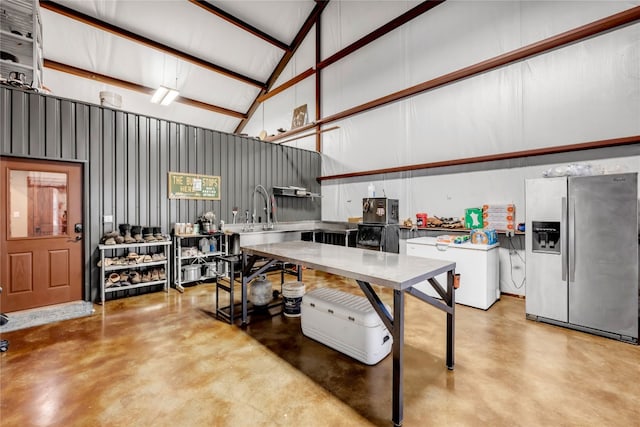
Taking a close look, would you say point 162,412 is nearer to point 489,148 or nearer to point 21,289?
point 21,289

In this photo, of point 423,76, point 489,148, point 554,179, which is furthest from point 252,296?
point 423,76

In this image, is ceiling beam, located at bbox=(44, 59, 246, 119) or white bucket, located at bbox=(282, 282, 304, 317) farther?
ceiling beam, located at bbox=(44, 59, 246, 119)

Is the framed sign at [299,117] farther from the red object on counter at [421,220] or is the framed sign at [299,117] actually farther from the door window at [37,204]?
the door window at [37,204]

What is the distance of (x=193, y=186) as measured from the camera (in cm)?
503

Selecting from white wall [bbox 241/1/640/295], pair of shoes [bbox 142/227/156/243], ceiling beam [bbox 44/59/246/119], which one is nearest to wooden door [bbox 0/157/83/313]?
pair of shoes [bbox 142/227/156/243]

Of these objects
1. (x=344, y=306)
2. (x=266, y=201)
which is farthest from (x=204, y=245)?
(x=344, y=306)

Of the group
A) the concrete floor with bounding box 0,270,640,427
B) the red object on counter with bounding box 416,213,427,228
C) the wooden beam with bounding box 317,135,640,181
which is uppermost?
the wooden beam with bounding box 317,135,640,181

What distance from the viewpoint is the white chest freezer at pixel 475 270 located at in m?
3.64

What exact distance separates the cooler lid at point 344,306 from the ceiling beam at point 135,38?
685cm

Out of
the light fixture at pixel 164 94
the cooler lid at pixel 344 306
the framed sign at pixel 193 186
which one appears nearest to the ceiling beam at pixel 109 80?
the light fixture at pixel 164 94

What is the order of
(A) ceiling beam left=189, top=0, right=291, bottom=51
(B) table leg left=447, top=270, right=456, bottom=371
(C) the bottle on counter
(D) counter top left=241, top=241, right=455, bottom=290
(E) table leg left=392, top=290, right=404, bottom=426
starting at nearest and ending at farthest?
(E) table leg left=392, top=290, right=404, bottom=426, (D) counter top left=241, top=241, right=455, bottom=290, (B) table leg left=447, top=270, right=456, bottom=371, (C) the bottle on counter, (A) ceiling beam left=189, top=0, right=291, bottom=51

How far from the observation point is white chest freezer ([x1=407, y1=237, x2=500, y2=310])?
3645 millimetres

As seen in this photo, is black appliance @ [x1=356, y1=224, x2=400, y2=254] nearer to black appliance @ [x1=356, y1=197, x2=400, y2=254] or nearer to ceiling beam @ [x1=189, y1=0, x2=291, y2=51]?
black appliance @ [x1=356, y1=197, x2=400, y2=254]

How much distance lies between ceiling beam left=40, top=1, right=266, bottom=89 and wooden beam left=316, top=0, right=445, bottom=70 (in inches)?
103
